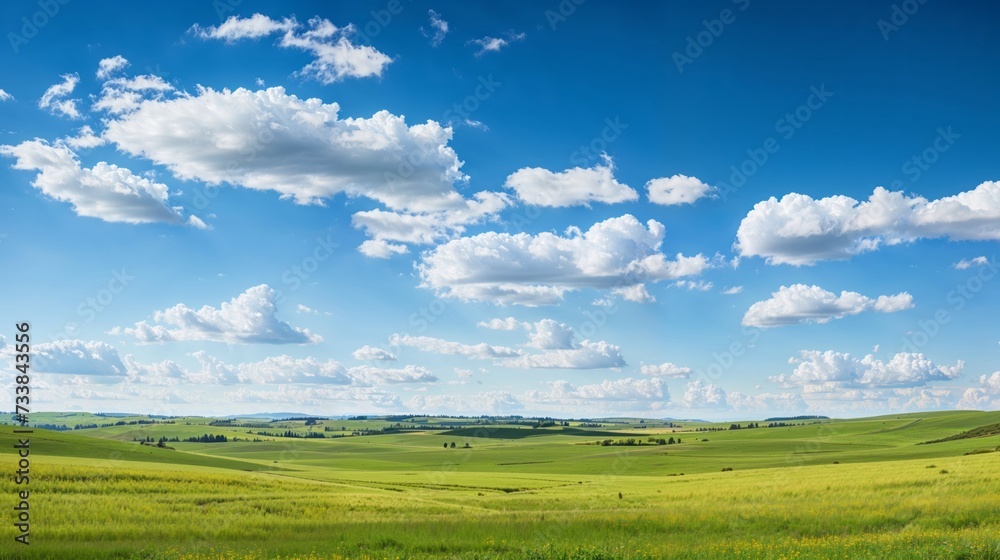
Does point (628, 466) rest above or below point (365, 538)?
below

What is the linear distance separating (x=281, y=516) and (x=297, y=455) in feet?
511

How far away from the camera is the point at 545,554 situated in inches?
614

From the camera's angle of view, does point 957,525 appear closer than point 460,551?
No

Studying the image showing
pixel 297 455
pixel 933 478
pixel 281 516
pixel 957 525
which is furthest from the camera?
pixel 297 455

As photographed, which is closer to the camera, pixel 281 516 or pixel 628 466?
pixel 281 516

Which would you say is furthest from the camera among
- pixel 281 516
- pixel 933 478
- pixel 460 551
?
pixel 933 478

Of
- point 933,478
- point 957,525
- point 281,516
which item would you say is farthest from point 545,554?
point 933,478

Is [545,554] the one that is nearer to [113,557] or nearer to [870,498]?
[113,557]

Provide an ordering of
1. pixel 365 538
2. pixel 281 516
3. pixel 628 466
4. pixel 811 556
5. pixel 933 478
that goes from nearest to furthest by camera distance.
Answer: pixel 811 556 < pixel 365 538 < pixel 281 516 < pixel 933 478 < pixel 628 466

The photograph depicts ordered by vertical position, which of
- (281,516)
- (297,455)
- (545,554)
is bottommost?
(297,455)

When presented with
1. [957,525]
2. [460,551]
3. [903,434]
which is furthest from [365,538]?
[903,434]

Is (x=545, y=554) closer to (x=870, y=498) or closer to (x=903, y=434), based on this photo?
(x=870, y=498)

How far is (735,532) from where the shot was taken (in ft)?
75.6

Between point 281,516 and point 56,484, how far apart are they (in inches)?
510
